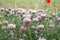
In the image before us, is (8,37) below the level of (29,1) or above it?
above

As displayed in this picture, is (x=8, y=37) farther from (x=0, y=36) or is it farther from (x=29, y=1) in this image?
(x=29, y=1)

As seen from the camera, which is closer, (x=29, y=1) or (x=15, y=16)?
(x=15, y=16)

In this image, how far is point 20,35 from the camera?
1146 millimetres

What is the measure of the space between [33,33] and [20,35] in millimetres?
117

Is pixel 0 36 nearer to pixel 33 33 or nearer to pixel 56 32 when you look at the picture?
pixel 33 33

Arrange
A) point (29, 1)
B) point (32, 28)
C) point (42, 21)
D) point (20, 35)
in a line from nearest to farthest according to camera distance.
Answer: point (20, 35) < point (32, 28) < point (42, 21) < point (29, 1)

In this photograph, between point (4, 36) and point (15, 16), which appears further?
point (15, 16)

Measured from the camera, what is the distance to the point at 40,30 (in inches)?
48.6

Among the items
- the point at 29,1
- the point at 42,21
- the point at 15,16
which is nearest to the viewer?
the point at 42,21

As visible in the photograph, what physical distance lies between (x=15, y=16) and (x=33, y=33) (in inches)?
15.3

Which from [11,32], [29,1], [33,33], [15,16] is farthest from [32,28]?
[29,1]

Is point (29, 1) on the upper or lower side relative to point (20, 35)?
lower

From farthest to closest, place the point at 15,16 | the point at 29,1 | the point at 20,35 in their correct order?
the point at 29,1
the point at 15,16
the point at 20,35

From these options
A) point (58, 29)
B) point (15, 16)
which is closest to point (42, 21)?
point (58, 29)
